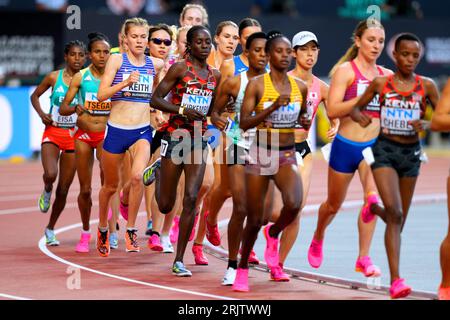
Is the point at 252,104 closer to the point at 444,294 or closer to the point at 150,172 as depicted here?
the point at 444,294

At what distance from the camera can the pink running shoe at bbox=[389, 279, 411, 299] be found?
9.59 metres

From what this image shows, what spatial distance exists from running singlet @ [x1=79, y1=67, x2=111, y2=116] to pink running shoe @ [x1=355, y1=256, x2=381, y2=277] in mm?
3780

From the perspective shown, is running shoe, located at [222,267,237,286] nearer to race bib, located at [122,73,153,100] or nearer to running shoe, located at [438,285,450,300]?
running shoe, located at [438,285,450,300]

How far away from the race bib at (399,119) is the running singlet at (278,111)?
94cm

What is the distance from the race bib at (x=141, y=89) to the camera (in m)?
13.1

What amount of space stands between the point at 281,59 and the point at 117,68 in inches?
117

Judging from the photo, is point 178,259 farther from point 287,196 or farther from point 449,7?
point 449,7

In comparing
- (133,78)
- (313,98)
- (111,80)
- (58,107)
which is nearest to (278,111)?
(313,98)

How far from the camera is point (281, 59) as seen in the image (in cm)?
1052

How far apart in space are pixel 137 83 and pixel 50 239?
2.49 meters

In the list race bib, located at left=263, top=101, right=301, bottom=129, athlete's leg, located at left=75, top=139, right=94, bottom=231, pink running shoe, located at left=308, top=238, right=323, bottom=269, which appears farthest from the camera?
athlete's leg, located at left=75, top=139, right=94, bottom=231

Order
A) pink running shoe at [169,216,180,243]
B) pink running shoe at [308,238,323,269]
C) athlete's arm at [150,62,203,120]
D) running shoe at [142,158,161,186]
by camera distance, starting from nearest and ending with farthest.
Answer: athlete's arm at [150,62,203,120] → pink running shoe at [308,238,323,269] → running shoe at [142,158,161,186] → pink running shoe at [169,216,180,243]

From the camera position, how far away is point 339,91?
11031 mm

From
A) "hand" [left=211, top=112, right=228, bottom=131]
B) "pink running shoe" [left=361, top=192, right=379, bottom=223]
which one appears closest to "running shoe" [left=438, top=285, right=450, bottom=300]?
"pink running shoe" [left=361, top=192, right=379, bottom=223]
